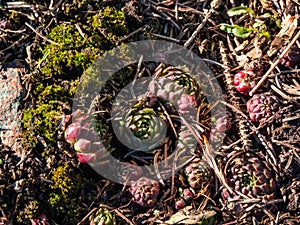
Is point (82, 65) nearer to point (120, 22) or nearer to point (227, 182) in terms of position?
point (120, 22)

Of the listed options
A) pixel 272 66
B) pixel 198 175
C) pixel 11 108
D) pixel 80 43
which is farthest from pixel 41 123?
pixel 272 66

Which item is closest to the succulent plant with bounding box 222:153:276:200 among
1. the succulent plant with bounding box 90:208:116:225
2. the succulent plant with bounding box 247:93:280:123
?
the succulent plant with bounding box 247:93:280:123

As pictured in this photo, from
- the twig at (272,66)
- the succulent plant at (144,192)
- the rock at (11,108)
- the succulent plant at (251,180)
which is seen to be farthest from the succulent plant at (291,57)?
the rock at (11,108)

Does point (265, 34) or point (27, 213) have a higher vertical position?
point (265, 34)

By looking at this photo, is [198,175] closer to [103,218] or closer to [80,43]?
[103,218]

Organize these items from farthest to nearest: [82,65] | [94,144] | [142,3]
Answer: [142,3], [82,65], [94,144]

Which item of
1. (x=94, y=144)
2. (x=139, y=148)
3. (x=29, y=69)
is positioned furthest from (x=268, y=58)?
(x=29, y=69)

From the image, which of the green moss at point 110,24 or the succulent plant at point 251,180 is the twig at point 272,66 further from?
the green moss at point 110,24
